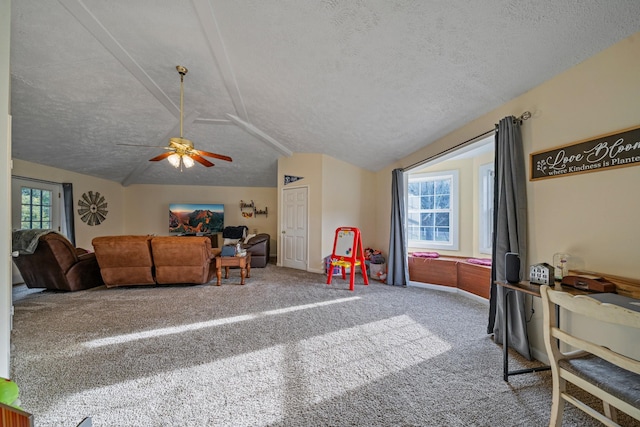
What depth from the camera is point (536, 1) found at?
149cm

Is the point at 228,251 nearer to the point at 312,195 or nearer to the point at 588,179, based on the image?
the point at 312,195

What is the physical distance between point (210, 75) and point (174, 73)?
20.5 inches

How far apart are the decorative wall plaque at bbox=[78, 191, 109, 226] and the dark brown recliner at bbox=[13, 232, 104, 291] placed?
8.40ft

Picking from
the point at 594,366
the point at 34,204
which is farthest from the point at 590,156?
the point at 34,204

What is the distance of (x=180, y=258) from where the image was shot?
12.6 ft

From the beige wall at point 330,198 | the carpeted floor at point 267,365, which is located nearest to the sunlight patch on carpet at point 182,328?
the carpeted floor at point 267,365

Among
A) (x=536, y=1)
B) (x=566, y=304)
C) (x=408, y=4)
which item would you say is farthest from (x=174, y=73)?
(x=566, y=304)

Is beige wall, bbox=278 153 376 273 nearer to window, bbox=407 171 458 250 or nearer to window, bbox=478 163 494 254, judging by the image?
window, bbox=407 171 458 250

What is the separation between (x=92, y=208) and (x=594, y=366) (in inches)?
347

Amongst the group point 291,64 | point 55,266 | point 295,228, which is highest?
point 291,64

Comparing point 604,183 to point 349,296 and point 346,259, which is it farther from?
point 346,259

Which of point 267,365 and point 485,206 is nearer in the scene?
point 267,365

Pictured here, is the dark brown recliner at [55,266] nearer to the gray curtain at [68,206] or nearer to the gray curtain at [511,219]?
the gray curtain at [68,206]

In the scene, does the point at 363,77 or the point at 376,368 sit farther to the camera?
the point at 363,77
